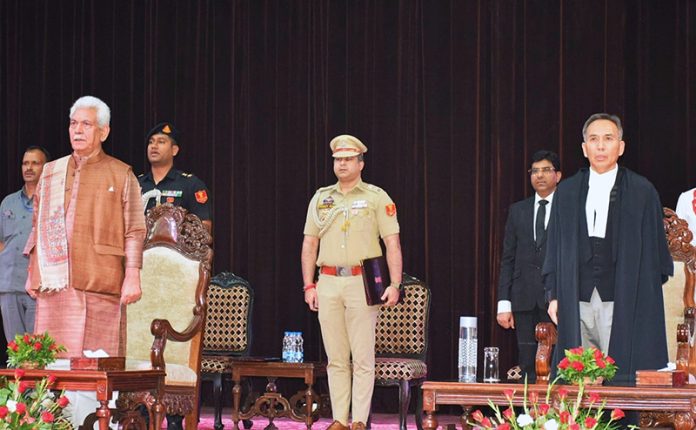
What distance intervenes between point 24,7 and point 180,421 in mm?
4531

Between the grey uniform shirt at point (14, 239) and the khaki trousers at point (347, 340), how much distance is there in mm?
1852

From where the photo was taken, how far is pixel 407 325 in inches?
275

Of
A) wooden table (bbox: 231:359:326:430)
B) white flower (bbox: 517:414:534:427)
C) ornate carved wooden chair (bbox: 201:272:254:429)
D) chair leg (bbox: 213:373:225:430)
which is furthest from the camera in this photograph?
ornate carved wooden chair (bbox: 201:272:254:429)

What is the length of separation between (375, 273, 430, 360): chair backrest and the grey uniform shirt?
2183 mm

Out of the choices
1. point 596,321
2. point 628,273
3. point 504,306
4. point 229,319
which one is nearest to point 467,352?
point 596,321

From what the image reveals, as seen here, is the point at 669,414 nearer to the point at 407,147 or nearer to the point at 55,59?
the point at 407,147

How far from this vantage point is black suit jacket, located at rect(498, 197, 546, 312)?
18.4 feet

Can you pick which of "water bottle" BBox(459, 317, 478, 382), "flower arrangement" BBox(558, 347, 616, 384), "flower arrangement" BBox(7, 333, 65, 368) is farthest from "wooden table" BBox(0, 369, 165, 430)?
"flower arrangement" BBox(558, 347, 616, 384)

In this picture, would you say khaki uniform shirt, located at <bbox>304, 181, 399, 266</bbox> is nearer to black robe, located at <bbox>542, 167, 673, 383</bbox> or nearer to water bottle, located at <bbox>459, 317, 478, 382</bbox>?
water bottle, located at <bbox>459, 317, 478, 382</bbox>

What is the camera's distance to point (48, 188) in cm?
460

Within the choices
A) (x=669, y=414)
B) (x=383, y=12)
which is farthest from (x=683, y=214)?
(x=383, y=12)

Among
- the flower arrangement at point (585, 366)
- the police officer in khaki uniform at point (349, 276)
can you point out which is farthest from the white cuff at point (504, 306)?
the flower arrangement at point (585, 366)

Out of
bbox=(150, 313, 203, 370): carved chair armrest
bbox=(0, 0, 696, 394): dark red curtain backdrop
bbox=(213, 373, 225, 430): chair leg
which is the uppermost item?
bbox=(0, 0, 696, 394): dark red curtain backdrop

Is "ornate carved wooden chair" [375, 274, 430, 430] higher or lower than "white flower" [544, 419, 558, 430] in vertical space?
higher
